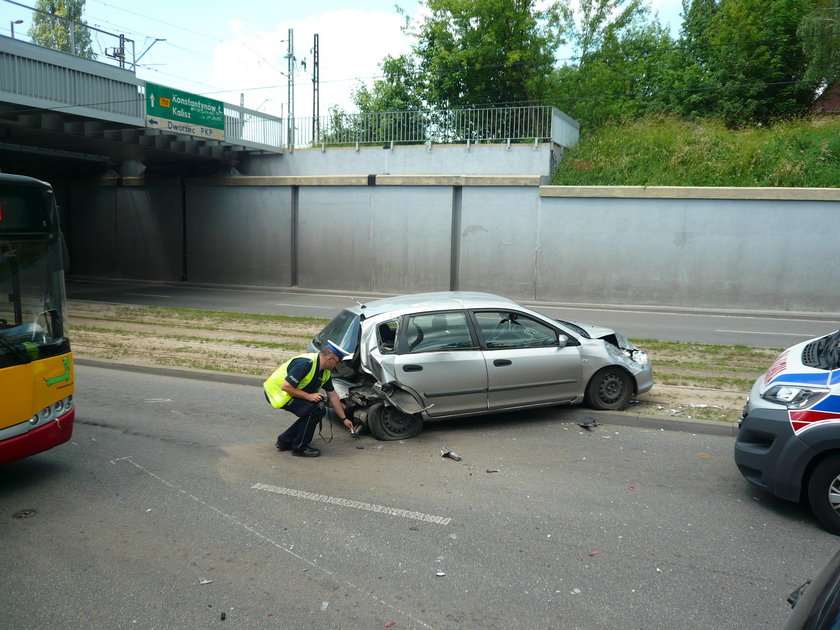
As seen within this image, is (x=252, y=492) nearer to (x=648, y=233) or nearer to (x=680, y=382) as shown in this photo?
(x=680, y=382)

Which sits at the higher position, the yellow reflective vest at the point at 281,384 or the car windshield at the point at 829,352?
the car windshield at the point at 829,352

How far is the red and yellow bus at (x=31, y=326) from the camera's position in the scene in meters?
5.30

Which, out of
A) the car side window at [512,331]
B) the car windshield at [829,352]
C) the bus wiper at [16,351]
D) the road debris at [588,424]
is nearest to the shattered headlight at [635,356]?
the road debris at [588,424]

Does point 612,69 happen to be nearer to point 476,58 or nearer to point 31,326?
point 476,58

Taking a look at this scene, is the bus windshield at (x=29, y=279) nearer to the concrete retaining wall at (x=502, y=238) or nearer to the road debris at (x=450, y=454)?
the road debris at (x=450, y=454)

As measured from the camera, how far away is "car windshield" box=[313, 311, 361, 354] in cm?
735

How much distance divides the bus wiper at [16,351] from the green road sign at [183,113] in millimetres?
17340

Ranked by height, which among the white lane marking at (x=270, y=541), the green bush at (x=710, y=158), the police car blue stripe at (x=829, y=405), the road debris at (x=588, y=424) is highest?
the green bush at (x=710, y=158)

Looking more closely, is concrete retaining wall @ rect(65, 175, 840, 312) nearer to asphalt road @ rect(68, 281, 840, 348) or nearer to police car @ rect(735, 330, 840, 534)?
asphalt road @ rect(68, 281, 840, 348)

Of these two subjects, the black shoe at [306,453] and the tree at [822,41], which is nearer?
the black shoe at [306,453]

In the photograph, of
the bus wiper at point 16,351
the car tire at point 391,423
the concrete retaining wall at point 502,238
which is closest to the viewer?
the bus wiper at point 16,351

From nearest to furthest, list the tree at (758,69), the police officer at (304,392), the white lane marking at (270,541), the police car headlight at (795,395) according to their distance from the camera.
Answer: the white lane marking at (270,541) → the police car headlight at (795,395) → the police officer at (304,392) → the tree at (758,69)

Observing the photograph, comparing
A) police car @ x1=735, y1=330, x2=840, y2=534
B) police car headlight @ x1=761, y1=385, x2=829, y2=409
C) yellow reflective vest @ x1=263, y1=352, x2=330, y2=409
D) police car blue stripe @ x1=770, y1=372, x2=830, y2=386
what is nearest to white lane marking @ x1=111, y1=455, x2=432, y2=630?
yellow reflective vest @ x1=263, y1=352, x2=330, y2=409

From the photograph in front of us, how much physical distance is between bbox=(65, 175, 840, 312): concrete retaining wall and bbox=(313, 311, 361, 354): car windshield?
1592cm
